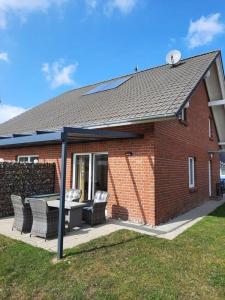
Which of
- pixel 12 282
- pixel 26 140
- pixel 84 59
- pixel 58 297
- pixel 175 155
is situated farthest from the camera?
pixel 84 59

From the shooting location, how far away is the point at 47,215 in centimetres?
625

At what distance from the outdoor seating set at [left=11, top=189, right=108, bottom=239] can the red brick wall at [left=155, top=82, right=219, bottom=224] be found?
1.98 metres

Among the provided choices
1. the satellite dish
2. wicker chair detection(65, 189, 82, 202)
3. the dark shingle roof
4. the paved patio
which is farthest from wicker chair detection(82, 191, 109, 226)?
the satellite dish

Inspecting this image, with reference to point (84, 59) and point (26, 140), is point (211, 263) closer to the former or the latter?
point (26, 140)

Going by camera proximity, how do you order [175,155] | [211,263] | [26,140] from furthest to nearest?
1. [175,155]
2. [26,140]
3. [211,263]

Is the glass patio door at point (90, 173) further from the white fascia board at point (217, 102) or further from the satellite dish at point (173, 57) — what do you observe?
the white fascia board at point (217, 102)

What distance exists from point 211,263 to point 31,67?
11.5 metres

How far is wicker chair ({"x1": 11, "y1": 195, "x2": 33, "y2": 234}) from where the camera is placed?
6.78 m

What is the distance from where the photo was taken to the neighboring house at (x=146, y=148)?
8023 mm

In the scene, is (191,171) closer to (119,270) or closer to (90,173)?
(90,173)

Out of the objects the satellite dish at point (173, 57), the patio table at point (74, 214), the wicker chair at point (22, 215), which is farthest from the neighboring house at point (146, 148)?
the wicker chair at point (22, 215)

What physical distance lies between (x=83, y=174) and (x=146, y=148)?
3204 mm

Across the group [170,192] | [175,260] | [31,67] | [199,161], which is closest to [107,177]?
[170,192]

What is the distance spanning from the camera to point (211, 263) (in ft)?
16.4
